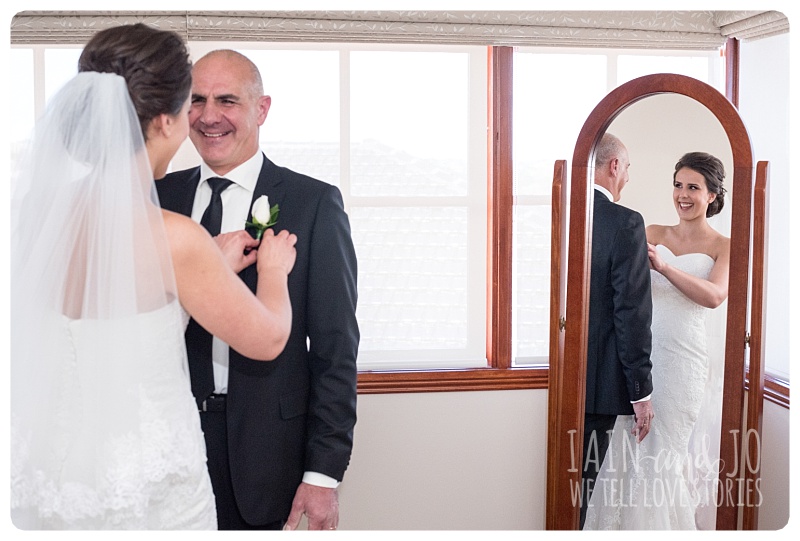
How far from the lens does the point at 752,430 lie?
7.73ft

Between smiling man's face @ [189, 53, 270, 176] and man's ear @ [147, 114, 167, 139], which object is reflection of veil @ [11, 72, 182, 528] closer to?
man's ear @ [147, 114, 167, 139]

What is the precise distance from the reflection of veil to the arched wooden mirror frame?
4.51 feet

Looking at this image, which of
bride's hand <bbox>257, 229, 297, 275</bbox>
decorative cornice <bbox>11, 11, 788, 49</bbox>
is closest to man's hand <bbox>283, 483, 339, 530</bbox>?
bride's hand <bbox>257, 229, 297, 275</bbox>

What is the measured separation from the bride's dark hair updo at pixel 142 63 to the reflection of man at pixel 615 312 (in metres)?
1.40

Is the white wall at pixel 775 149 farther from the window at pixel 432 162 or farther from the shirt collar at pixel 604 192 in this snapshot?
the shirt collar at pixel 604 192

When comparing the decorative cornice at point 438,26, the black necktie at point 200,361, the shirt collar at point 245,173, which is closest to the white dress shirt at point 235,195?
the shirt collar at point 245,173

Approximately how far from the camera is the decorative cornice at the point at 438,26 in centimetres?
266

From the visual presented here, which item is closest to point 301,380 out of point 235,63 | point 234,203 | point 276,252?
point 276,252

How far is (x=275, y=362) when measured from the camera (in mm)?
1996

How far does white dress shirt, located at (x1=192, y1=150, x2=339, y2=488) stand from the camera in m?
2.00

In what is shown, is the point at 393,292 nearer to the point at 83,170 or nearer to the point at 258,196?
the point at 258,196

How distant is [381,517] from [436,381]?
1.85 feet

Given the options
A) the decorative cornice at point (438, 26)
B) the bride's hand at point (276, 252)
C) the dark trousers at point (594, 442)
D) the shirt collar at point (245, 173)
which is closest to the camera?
the bride's hand at point (276, 252)

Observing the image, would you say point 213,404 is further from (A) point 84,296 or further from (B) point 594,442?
(B) point 594,442
